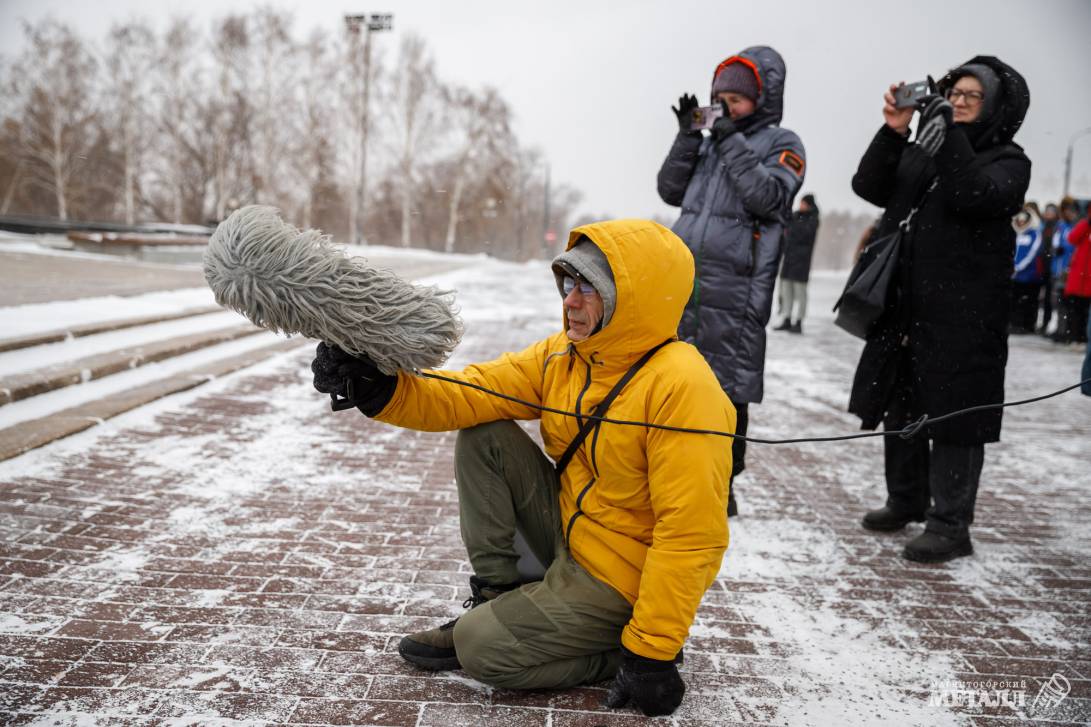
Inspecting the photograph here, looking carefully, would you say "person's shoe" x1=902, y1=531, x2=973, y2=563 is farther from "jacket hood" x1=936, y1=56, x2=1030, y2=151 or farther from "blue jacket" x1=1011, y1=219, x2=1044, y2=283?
"blue jacket" x1=1011, y1=219, x2=1044, y2=283

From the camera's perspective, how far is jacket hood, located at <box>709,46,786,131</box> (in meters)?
3.27

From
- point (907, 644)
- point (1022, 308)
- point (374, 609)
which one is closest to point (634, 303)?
point (374, 609)

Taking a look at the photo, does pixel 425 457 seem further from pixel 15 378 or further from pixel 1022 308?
pixel 1022 308

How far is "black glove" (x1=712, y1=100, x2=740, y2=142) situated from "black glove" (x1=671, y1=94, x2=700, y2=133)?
0.11m

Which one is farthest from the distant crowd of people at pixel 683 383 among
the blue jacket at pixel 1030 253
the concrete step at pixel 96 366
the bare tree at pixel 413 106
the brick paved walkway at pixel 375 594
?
the bare tree at pixel 413 106

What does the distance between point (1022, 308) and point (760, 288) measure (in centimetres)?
1062

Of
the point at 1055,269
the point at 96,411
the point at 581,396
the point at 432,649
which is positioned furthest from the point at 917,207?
the point at 1055,269

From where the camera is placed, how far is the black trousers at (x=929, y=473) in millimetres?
3244

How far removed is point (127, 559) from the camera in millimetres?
2801

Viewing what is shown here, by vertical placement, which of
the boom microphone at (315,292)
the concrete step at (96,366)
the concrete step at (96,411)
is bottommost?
the concrete step at (96,411)

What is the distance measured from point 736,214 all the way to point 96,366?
447 cm

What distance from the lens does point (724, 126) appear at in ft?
10.6

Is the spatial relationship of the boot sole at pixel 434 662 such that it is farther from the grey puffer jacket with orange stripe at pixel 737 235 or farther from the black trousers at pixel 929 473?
the black trousers at pixel 929 473

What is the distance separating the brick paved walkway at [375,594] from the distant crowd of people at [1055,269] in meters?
5.88
